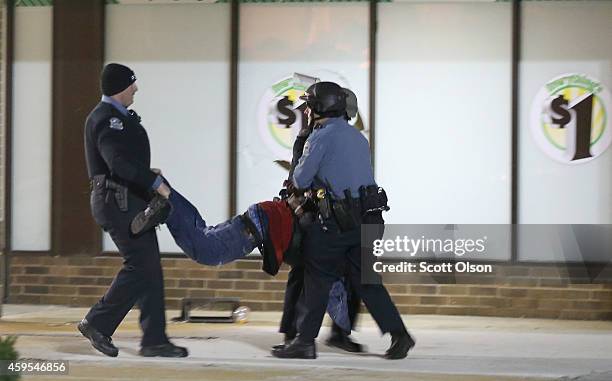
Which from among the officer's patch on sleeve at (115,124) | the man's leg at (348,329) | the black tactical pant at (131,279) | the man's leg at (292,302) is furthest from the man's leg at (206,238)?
the man's leg at (348,329)

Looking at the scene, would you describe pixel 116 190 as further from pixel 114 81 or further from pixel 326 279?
pixel 326 279

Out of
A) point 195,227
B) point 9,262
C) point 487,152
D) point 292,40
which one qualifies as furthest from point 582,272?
point 9,262

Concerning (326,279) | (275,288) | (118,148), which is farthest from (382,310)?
(275,288)

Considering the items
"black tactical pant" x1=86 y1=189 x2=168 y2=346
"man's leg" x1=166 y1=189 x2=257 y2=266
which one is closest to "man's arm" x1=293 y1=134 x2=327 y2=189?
"man's leg" x1=166 y1=189 x2=257 y2=266

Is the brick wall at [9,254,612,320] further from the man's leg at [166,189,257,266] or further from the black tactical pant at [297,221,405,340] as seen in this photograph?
the man's leg at [166,189,257,266]

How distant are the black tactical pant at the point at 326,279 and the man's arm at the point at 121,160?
1.21 m

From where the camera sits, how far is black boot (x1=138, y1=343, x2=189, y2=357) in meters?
9.50

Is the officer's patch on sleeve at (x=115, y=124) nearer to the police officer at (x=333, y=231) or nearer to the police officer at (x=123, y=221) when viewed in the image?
the police officer at (x=123, y=221)

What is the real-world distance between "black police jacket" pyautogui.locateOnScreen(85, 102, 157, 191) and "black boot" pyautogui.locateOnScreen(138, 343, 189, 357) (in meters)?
1.09

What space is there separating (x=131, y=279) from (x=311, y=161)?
1.45 m

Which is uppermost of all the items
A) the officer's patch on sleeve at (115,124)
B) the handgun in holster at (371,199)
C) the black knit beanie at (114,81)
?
the black knit beanie at (114,81)

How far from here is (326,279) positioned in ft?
31.5

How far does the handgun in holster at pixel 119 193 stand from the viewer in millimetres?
9336

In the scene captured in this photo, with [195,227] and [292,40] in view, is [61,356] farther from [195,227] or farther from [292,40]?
[292,40]
